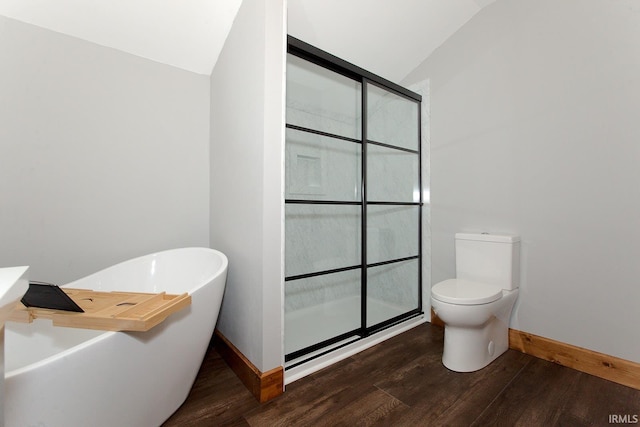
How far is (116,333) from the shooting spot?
92cm

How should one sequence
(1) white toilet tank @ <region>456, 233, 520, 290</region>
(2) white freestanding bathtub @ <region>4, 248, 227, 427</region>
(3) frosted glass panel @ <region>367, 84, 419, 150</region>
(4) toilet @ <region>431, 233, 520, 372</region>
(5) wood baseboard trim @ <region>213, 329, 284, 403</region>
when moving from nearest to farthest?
(2) white freestanding bathtub @ <region>4, 248, 227, 427</region> → (5) wood baseboard trim @ <region>213, 329, 284, 403</region> → (4) toilet @ <region>431, 233, 520, 372</region> → (1) white toilet tank @ <region>456, 233, 520, 290</region> → (3) frosted glass panel @ <region>367, 84, 419, 150</region>

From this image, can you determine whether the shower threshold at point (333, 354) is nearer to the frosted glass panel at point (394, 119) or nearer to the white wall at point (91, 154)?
the white wall at point (91, 154)

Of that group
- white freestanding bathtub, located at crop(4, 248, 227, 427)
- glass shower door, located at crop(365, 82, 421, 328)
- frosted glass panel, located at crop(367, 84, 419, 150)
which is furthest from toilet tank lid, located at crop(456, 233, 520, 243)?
white freestanding bathtub, located at crop(4, 248, 227, 427)

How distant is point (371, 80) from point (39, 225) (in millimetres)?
2347

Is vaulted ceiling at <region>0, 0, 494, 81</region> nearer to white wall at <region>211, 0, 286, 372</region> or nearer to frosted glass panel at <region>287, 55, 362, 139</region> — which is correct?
frosted glass panel at <region>287, 55, 362, 139</region>

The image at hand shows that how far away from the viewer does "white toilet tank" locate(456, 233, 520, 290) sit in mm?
1821

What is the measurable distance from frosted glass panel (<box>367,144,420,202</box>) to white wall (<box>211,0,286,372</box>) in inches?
46.9

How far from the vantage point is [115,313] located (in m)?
1.01

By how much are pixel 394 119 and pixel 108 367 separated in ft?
8.12

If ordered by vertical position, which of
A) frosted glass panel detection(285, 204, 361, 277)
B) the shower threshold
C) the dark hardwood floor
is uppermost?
frosted glass panel detection(285, 204, 361, 277)

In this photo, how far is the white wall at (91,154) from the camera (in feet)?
5.09

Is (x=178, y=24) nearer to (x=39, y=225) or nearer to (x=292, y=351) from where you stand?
(x=39, y=225)

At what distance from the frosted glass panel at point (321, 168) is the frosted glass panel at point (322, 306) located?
0.71m

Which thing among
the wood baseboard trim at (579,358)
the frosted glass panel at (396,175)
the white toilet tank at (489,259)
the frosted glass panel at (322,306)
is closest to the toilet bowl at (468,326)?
the white toilet tank at (489,259)
